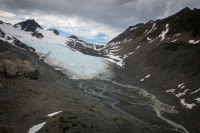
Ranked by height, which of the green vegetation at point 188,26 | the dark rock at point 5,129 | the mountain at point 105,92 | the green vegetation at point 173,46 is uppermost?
the green vegetation at point 188,26

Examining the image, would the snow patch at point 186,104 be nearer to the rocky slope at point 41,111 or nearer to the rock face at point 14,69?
the rocky slope at point 41,111

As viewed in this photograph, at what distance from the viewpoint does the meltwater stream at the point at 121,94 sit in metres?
56.0

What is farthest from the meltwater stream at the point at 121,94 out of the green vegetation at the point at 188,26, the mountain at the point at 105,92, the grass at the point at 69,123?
the green vegetation at the point at 188,26

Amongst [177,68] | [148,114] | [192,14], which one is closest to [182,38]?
[192,14]

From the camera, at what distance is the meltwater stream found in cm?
5596

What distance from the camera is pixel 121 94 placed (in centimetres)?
7512

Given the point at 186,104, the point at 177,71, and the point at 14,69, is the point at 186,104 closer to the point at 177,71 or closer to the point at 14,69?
the point at 177,71

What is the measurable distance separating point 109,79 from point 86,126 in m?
68.0

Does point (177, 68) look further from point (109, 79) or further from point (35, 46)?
point (35, 46)

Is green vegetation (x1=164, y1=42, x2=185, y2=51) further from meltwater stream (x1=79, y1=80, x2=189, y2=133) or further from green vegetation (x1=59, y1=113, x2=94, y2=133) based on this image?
green vegetation (x1=59, y1=113, x2=94, y2=133)

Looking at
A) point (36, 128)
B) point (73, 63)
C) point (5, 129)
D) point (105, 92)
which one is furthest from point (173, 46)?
point (5, 129)

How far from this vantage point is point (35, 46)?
136750 mm

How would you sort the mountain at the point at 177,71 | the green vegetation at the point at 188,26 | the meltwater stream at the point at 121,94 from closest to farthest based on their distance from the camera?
1. the meltwater stream at the point at 121,94
2. the mountain at the point at 177,71
3. the green vegetation at the point at 188,26

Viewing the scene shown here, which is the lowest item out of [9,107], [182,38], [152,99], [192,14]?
[9,107]
